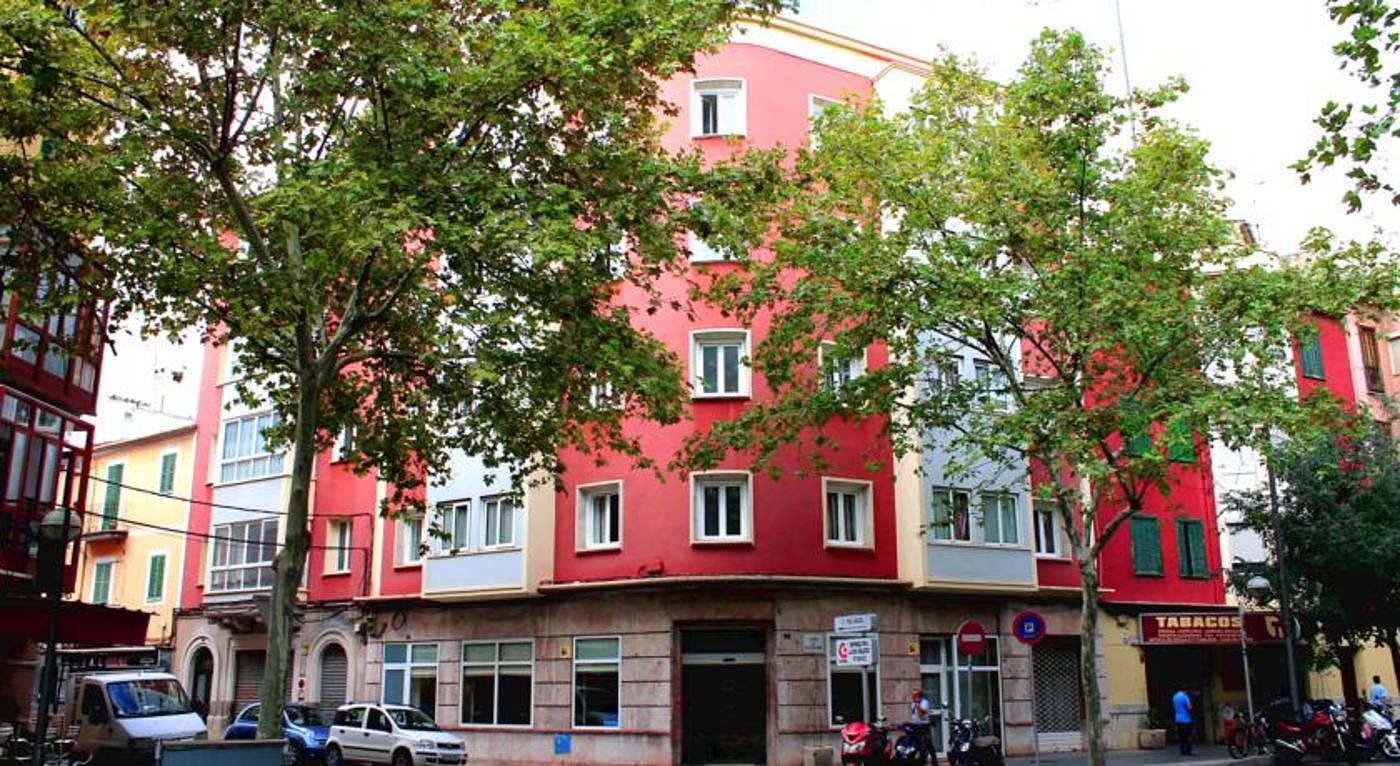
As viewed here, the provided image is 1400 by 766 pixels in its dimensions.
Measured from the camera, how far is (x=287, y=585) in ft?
51.4

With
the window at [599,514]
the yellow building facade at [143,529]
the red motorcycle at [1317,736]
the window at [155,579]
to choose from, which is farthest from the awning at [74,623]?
the red motorcycle at [1317,736]

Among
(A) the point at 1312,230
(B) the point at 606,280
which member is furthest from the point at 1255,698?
(B) the point at 606,280

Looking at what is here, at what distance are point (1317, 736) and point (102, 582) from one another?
122 ft

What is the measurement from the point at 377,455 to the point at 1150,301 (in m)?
13.3

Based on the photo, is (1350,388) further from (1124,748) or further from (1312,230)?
(1312,230)

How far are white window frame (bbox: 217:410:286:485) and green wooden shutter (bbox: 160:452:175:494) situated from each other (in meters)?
3.29

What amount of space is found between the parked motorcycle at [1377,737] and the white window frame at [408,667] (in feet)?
69.0

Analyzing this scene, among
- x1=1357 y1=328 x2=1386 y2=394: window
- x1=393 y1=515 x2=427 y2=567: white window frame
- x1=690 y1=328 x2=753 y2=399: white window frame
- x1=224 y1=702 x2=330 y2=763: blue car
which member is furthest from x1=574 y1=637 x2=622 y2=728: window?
x1=1357 y1=328 x2=1386 y2=394: window

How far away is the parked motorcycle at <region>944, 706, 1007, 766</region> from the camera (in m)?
21.8

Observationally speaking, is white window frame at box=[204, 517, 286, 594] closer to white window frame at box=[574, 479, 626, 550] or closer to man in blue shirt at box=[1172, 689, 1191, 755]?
white window frame at box=[574, 479, 626, 550]

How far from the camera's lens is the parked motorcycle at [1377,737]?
84.5 ft

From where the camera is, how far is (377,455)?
19828mm

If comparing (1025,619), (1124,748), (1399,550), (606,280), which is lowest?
(1124,748)

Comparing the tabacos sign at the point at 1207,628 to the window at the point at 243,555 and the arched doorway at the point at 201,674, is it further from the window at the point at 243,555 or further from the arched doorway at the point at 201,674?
the arched doorway at the point at 201,674
